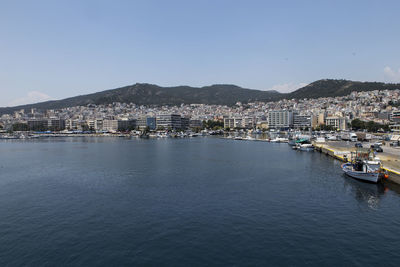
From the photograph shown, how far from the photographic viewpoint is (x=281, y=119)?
148m

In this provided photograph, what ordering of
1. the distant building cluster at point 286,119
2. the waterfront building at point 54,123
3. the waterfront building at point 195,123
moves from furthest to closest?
the waterfront building at point 54,123 → the waterfront building at point 195,123 → the distant building cluster at point 286,119

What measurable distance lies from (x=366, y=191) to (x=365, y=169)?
3756 millimetres

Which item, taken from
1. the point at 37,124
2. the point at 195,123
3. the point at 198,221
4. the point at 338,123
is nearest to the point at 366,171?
the point at 198,221

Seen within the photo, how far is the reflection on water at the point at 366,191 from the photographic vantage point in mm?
18812

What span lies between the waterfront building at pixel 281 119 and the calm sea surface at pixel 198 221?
405 feet

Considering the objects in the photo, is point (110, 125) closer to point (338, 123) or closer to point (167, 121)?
point (167, 121)

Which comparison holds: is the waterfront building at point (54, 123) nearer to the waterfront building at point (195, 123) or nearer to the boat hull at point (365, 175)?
the waterfront building at point (195, 123)

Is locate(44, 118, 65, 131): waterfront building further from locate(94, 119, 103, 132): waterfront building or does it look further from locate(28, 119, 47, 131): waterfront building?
locate(94, 119, 103, 132): waterfront building

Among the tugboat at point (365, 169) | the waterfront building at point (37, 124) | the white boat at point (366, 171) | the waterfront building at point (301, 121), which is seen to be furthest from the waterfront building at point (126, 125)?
the white boat at point (366, 171)

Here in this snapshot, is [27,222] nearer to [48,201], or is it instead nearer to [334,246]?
[48,201]

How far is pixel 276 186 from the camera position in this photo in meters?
23.5

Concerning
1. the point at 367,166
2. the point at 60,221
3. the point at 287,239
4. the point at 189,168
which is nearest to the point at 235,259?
the point at 287,239

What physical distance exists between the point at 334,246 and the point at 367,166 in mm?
14675

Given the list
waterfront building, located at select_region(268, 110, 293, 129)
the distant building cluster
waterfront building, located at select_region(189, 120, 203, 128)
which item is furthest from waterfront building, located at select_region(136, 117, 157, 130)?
waterfront building, located at select_region(268, 110, 293, 129)
